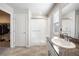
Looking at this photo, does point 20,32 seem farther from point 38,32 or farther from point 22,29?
point 38,32

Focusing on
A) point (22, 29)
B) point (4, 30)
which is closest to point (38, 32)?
point (22, 29)

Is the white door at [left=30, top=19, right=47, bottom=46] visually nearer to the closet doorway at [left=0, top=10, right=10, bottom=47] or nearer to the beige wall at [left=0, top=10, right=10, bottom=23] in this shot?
the closet doorway at [left=0, top=10, right=10, bottom=47]

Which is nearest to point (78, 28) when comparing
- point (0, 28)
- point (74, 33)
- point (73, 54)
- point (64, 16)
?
point (74, 33)

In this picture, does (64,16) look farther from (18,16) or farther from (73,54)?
(18,16)

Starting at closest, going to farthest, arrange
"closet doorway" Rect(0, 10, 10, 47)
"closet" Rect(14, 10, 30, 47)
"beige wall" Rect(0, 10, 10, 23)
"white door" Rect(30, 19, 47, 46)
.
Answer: "closet" Rect(14, 10, 30, 47) → "white door" Rect(30, 19, 47, 46) → "closet doorway" Rect(0, 10, 10, 47) → "beige wall" Rect(0, 10, 10, 23)

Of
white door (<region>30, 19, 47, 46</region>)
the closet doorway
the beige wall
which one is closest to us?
white door (<region>30, 19, 47, 46</region>)

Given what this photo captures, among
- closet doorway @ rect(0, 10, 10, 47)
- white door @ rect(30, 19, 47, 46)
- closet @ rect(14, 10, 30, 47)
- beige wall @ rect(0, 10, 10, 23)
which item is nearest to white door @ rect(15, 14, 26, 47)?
closet @ rect(14, 10, 30, 47)

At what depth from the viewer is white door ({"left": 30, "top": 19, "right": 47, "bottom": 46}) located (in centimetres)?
586

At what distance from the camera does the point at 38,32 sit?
599 cm

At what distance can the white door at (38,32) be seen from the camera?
5.86m

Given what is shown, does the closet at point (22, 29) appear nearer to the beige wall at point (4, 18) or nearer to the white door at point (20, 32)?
the white door at point (20, 32)

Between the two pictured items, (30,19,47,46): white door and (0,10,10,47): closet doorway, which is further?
(0,10,10,47): closet doorway

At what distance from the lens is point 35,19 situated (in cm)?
584

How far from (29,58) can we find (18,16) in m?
4.50
